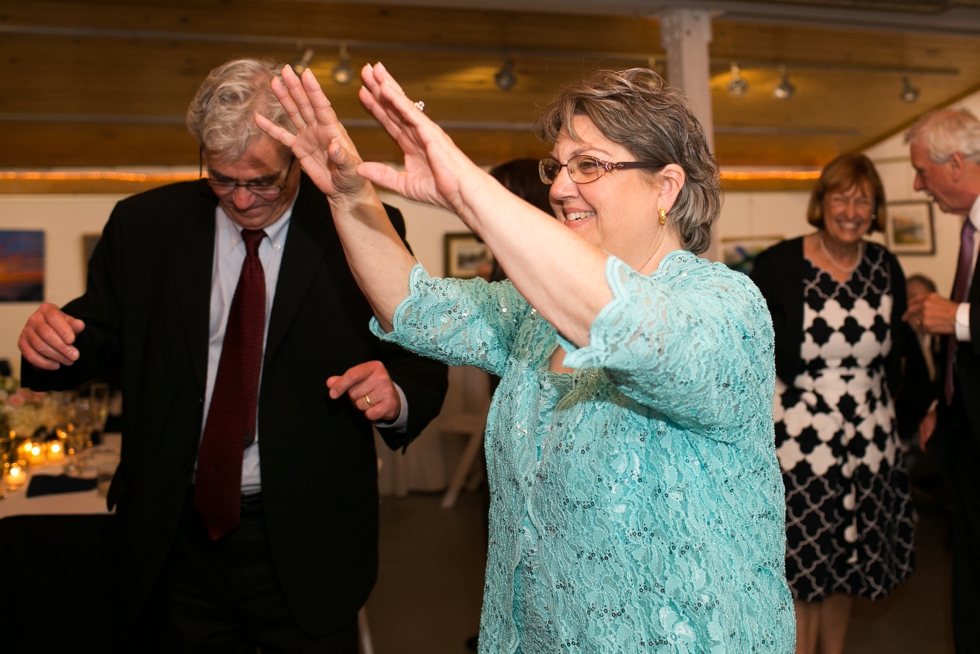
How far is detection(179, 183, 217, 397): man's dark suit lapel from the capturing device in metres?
1.76

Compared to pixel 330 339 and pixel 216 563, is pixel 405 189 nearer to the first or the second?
pixel 330 339

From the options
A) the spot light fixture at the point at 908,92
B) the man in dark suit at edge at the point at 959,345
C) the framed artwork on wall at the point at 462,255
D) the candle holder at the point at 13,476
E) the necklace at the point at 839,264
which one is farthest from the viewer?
the framed artwork on wall at the point at 462,255

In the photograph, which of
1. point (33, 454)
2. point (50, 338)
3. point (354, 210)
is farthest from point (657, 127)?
point (33, 454)

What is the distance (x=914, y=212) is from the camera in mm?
7121

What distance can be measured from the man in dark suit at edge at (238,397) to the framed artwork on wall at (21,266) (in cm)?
442

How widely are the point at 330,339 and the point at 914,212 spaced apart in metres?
6.80

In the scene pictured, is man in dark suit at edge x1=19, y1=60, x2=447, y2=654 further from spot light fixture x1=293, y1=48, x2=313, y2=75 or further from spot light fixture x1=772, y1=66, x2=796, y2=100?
spot light fixture x1=772, y1=66, x2=796, y2=100

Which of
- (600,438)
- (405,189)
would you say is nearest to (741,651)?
(600,438)

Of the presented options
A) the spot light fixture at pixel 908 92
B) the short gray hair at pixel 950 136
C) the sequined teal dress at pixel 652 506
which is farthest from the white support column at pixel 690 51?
the spot light fixture at pixel 908 92

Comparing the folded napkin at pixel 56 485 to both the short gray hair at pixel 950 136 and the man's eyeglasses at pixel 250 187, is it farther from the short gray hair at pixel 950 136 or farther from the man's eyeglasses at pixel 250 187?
the short gray hair at pixel 950 136

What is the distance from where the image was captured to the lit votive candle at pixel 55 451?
3217 mm

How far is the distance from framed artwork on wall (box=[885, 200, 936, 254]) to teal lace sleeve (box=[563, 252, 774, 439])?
688 centimetres

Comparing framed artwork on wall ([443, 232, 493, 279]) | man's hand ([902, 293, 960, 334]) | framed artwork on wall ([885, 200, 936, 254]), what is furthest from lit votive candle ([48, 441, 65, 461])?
framed artwork on wall ([885, 200, 936, 254])

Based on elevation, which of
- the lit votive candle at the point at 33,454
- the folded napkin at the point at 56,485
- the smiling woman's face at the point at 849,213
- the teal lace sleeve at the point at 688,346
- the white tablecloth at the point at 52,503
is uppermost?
the smiling woman's face at the point at 849,213
